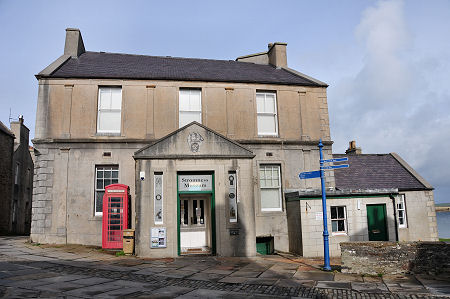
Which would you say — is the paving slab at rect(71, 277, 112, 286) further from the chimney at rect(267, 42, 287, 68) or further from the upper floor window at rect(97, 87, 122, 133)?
the chimney at rect(267, 42, 287, 68)

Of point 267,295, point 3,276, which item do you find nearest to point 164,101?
point 3,276

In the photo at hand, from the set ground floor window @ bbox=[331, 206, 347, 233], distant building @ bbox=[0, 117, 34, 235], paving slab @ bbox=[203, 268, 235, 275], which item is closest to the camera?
paving slab @ bbox=[203, 268, 235, 275]

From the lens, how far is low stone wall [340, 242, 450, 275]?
35.6ft

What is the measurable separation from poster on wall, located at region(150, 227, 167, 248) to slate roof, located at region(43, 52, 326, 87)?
324 inches

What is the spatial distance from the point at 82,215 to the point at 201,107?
8.09m

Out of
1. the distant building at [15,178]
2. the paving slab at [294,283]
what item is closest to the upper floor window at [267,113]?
the paving slab at [294,283]

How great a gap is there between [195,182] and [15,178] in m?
22.5

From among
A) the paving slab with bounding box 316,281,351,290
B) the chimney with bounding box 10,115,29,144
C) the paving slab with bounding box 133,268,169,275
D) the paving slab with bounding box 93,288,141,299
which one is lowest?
the paving slab with bounding box 316,281,351,290

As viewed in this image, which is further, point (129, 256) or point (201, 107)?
point (201, 107)

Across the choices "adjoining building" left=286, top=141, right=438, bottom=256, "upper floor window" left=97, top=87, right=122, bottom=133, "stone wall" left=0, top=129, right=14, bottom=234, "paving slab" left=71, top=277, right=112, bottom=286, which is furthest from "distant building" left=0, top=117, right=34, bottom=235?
"adjoining building" left=286, top=141, right=438, bottom=256

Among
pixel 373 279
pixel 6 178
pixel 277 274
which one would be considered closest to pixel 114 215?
pixel 277 274

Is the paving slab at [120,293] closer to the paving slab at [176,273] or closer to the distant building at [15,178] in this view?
the paving slab at [176,273]

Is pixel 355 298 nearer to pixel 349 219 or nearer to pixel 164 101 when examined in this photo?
pixel 349 219

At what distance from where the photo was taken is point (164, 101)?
18.0m
